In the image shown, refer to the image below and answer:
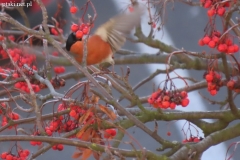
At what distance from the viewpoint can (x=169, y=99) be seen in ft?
2.85

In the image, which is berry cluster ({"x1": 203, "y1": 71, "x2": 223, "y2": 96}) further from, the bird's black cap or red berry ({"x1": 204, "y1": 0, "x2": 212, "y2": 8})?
the bird's black cap

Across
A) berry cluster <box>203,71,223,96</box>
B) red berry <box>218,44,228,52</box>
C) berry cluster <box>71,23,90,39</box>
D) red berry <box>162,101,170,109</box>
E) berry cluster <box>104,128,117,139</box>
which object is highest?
red berry <box>218,44,228,52</box>

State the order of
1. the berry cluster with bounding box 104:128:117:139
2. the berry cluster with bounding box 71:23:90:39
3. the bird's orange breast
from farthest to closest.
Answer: the bird's orange breast, the berry cluster with bounding box 71:23:90:39, the berry cluster with bounding box 104:128:117:139

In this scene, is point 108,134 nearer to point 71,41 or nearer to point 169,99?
point 169,99

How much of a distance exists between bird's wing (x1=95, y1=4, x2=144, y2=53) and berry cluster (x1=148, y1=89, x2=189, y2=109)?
0.15 meters

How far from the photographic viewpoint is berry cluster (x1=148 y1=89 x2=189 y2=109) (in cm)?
86

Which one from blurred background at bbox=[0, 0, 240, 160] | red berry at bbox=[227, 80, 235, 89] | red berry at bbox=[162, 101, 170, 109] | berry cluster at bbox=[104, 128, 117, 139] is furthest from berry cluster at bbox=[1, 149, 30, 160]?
blurred background at bbox=[0, 0, 240, 160]

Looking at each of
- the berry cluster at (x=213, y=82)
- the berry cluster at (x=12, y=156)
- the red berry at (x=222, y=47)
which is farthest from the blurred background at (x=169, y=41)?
the red berry at (x=222, y=47)

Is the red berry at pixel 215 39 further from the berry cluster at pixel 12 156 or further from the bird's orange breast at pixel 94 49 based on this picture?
the berry cluster at pixel 12 156

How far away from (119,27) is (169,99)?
0.19 m

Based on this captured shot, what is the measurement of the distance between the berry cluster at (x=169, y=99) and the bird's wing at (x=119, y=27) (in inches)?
6.0

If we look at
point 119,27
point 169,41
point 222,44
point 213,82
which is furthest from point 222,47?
point 169,41

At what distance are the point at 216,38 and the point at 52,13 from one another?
1672mm

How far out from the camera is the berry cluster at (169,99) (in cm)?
86
